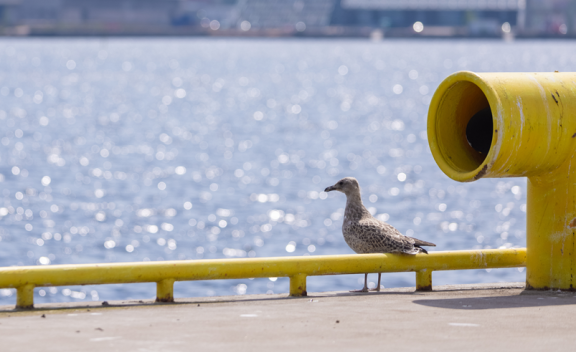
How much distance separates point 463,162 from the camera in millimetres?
7113

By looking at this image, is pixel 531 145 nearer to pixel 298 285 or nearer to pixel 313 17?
pixel 298 285

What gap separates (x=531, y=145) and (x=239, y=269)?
2.16 m

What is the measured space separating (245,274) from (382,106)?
205ft

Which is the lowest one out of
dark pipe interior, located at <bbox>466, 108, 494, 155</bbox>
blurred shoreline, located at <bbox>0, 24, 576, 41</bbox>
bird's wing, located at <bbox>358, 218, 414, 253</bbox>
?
bird's wing, located at <bbox>358, 218, 414, 253</bbox>

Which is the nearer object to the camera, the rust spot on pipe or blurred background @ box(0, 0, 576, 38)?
the rust spot on pipe

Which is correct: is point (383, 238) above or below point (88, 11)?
below

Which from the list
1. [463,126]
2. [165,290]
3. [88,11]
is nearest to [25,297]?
[165,290]

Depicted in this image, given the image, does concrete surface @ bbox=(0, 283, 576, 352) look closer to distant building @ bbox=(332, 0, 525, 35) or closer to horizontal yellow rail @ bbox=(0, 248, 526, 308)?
horizontal yellow rail @ bbox=(0, 248, 526, 308)

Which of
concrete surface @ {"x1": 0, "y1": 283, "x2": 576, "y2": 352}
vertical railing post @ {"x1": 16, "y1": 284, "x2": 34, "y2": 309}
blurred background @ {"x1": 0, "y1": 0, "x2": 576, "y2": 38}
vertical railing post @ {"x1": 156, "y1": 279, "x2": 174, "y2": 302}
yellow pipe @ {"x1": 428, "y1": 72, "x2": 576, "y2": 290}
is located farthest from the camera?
blurred background @ {"x1": 0, "y1": 0, "x2": 576, "y2": 38}

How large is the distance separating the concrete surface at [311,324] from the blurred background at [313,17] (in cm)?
16031

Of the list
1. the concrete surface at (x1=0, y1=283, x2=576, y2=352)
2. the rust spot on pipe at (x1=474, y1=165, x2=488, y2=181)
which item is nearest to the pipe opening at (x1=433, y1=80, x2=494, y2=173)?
the rust spot on pipe at (x1=474, y1=165, x2=488, y2=181)

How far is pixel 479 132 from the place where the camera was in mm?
7250

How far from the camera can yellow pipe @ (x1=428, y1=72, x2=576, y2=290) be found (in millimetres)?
6418

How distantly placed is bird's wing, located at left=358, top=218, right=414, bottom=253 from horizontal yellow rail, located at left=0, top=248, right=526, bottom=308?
10cm
